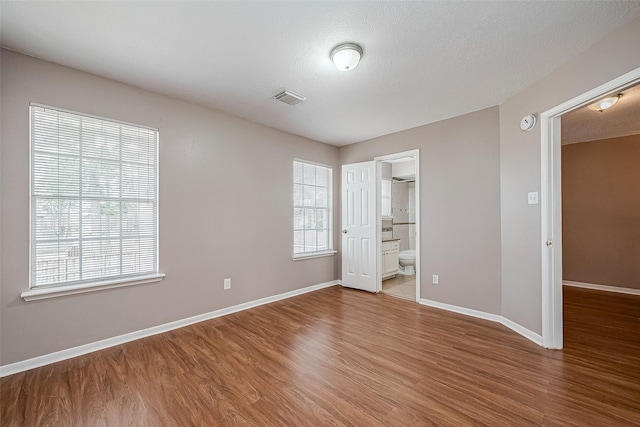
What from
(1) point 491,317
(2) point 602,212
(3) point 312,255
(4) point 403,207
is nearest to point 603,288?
(2) point 602,212

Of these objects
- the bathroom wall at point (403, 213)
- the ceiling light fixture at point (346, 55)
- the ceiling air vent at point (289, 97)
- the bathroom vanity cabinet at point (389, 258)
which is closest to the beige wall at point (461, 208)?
the bathroom vanity cabinet at point (389, 258)

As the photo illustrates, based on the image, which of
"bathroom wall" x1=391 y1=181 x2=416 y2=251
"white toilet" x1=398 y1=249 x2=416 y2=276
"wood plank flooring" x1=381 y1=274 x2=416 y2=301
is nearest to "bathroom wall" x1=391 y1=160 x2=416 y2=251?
"bathroom wall" x1=391 y1=181 x2=416 y2=251

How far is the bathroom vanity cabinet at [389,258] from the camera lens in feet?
16.1

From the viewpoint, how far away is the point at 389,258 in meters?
5.06

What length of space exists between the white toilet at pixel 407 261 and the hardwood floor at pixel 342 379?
243 cm

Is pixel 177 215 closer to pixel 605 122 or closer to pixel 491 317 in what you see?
pixel 491 317

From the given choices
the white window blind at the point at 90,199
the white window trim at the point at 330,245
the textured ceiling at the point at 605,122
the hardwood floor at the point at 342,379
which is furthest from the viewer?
the white window trim at the point at 330,245

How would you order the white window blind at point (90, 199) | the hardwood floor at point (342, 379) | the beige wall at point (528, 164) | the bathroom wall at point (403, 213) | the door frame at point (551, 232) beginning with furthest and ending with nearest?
the bathroom wall at point (403, 213), the door frame at point (551, 232), the white window blind at point (90, 199), the beige wall at point (528, 164), the hardwood floor at point (342, 379)

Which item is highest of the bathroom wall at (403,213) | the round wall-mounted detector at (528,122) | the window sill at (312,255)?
the round wall-mounted detector at (528,122)

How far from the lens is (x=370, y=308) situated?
3.53 meters

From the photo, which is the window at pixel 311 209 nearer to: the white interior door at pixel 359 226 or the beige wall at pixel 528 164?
the white interior door at pixel 359 226

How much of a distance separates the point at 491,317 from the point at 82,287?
166 inches

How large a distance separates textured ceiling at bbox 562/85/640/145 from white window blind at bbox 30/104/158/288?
4.62 m

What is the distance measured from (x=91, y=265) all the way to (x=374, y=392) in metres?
2.67
